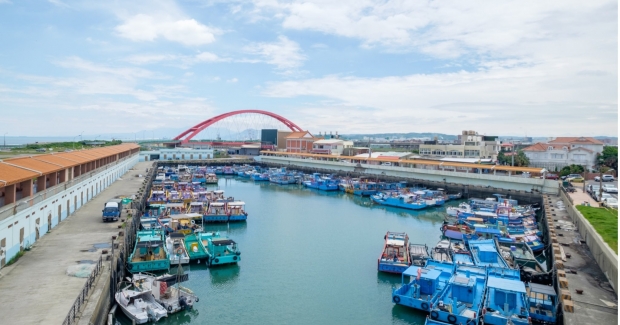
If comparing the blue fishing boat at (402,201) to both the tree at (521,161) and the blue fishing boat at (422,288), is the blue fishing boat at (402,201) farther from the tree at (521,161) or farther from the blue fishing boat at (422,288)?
the tree at (521,161)

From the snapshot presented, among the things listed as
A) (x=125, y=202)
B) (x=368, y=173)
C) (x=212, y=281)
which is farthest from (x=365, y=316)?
(x=368, y=173)

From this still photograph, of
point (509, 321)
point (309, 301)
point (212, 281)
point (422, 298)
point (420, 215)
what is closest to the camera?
point (509, 321)

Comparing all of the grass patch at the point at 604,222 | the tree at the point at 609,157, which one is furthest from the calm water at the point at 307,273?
the tree at the point at 609,157

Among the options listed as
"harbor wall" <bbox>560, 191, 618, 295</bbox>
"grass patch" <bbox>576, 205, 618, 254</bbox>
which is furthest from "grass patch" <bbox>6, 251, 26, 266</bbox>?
"grass patch" <bbox>576, 205, 618, 254</bbox>

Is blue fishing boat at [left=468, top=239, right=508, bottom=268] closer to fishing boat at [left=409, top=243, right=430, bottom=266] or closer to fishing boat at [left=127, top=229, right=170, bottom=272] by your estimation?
fishing boat at [left=409, top=243, right=430, bottom=266]

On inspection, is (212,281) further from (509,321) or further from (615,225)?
(615,225)

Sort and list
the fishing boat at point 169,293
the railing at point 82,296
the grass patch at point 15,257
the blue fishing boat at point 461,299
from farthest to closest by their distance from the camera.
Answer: the grass patch at point 15,257
the fishing boat at point 169,293
the blue fishing boat at point 461,299
the railing at point 82,296
